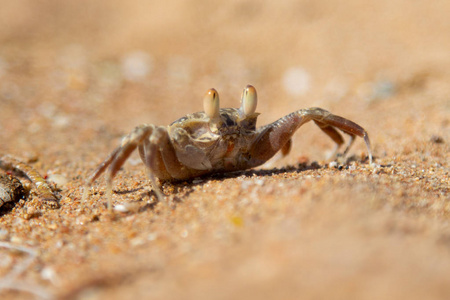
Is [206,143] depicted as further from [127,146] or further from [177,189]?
[127,146]

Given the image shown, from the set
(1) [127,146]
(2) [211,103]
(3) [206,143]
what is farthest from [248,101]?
(1) [127,146]

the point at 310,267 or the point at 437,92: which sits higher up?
the point at 437,92

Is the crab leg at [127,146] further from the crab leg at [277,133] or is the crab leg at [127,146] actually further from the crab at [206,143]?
the crab leg at [277,133]

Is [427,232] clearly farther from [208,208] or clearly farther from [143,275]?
[143,275]

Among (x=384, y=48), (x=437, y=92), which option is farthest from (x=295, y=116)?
(x=384, y=48)

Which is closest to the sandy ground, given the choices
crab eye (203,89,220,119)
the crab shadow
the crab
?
the crab shadow
